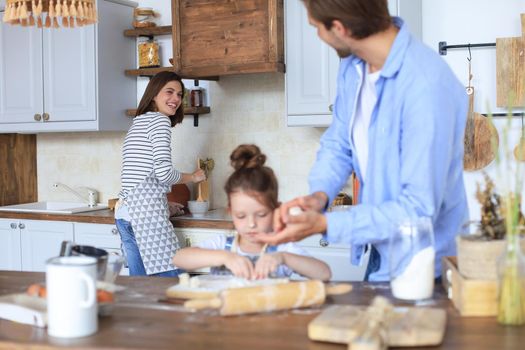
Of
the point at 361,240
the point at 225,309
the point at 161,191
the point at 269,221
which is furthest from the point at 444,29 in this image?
the point at 225,309

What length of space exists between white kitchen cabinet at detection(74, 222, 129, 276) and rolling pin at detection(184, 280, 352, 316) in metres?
2.53

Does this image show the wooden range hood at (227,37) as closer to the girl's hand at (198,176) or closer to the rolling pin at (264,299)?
the girl's hand at (198,176)

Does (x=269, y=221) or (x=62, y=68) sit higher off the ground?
(x=62, y=68)

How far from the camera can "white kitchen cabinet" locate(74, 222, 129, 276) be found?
4.23 m

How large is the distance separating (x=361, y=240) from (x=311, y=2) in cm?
65

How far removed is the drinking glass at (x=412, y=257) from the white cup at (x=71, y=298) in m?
0.72

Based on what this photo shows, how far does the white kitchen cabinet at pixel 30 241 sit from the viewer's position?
4434 millimetres

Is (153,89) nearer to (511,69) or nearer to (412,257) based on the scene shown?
(511,69)

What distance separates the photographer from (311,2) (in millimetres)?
1979

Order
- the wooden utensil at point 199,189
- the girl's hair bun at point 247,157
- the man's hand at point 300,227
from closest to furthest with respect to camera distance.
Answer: the man's hand at point 300,227, the girl's hair bun at point 247,157, the wooden utensil at point 199,189

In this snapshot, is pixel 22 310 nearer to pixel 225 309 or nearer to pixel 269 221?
pixel 225 309

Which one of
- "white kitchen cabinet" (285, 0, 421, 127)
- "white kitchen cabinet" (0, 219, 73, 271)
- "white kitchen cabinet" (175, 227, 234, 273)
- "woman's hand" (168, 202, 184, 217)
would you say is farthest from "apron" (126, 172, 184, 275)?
"white kitchen cabinet" (285, 0, 421, 127)

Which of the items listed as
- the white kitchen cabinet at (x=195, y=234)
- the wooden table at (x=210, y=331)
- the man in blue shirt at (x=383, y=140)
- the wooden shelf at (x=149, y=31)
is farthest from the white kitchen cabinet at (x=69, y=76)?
the wooden table at (x=210, y=331)

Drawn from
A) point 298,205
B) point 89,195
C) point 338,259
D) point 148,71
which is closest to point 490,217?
point 298,205
